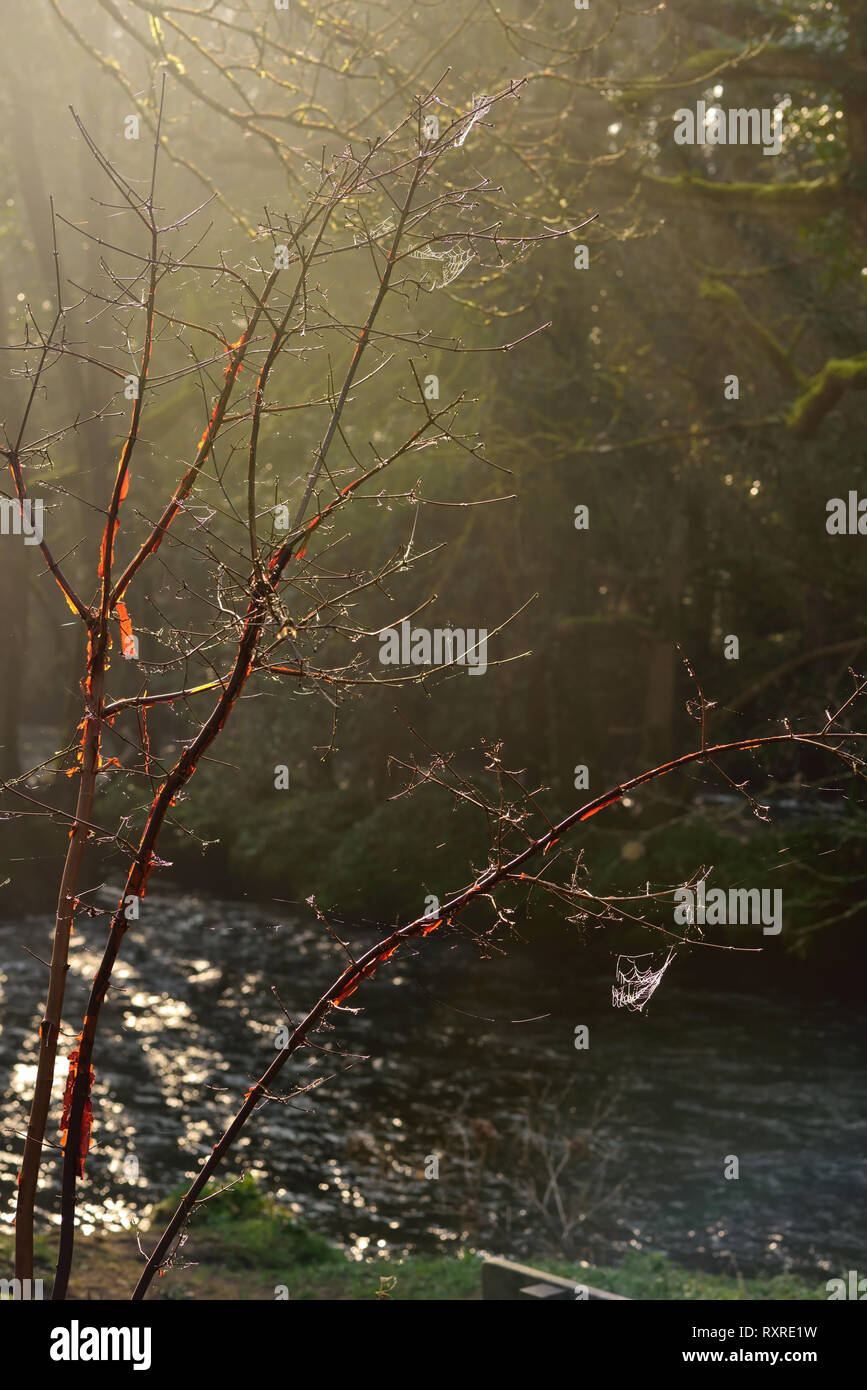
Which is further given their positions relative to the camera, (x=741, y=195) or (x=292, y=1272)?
(x=741, y=195)

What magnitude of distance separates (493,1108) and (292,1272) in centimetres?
421

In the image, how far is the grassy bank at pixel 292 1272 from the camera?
7270mm

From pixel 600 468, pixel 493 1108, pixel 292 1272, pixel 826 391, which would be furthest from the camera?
pixel 600 468

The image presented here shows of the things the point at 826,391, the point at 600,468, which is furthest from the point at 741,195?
the point at 600,468

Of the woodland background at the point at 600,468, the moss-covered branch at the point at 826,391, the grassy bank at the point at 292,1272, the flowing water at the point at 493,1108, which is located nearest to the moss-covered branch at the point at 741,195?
the woodland background at the point at 600,468

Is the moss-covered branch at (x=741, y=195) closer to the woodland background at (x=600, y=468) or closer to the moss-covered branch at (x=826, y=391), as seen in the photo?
the woodland background at (x=600, y=468)

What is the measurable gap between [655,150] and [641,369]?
94.8 inches

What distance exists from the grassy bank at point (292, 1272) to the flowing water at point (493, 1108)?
543 mm

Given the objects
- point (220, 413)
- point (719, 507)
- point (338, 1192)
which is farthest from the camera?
point (719, 507)

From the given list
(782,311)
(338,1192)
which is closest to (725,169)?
(782,311)

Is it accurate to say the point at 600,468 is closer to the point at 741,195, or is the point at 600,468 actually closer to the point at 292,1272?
the point at 741,195

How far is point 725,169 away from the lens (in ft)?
62.9

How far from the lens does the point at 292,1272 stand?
799 centimetres
